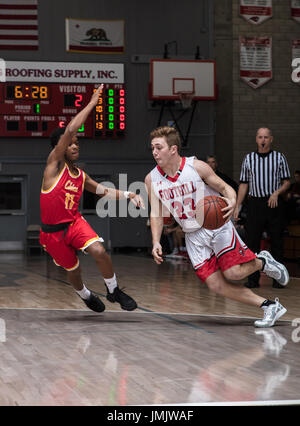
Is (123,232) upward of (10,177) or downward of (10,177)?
downward

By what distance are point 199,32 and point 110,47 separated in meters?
2.12

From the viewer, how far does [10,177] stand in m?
15.9

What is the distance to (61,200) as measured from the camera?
206 inches

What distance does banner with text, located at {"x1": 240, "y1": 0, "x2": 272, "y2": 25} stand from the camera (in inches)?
613

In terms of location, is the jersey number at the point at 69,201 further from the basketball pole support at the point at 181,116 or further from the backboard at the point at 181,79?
the basketball pole support at the point at 181,116

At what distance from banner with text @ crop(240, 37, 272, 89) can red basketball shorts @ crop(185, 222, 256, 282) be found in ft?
37.0

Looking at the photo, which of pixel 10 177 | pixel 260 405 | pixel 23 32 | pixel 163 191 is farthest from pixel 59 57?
pixel 260 405

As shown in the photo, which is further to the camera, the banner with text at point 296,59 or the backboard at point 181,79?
the banner with text at point 296,59

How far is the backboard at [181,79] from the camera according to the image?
15.0 meters

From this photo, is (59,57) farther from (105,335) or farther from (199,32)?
(105,335)

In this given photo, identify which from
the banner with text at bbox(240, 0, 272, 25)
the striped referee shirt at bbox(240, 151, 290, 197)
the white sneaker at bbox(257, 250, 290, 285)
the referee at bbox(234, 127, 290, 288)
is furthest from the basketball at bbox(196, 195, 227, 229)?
the banner with text at bbox(240, 0, 272, 25)

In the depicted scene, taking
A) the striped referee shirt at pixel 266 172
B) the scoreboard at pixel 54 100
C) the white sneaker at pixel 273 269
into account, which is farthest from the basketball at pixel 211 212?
the scoreboard at pixel 54 100

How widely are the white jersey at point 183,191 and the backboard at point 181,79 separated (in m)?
10.4

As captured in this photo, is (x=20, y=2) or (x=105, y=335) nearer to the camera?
(x=105, y=335)
